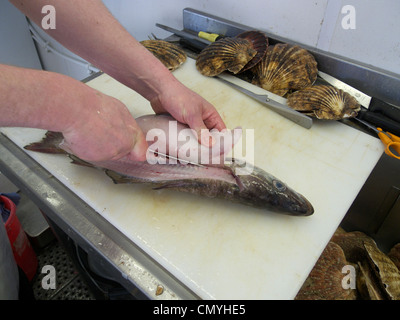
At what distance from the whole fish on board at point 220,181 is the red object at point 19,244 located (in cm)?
83

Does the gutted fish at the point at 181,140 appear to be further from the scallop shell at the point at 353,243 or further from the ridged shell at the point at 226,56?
the scallop shell at the point at 353,243

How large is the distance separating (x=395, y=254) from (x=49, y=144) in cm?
163

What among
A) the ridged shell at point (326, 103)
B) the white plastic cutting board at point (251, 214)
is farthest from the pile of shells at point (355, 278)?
the ridged shell at point (326, 103)

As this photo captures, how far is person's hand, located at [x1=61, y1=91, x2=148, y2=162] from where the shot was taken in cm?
87

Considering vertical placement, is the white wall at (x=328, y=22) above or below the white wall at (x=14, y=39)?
above

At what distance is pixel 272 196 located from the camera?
1.09 metres

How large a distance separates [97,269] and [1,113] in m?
1.00

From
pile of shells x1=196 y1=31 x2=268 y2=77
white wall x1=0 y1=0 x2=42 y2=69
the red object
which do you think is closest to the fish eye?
pile of shells x1=196 y1=31 x2=268 y2=77

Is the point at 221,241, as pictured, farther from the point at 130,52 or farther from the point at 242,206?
the point at 130,52

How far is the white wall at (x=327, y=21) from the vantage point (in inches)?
51.3

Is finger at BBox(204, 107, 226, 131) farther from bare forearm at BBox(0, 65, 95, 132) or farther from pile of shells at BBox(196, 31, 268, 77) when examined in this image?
bare forearm at BBox(0, 65, 95, 132)

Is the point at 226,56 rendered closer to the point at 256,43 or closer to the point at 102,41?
the point at 256,43

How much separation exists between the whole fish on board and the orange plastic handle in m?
0.47

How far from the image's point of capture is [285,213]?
110 centimetres
